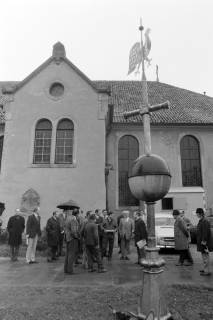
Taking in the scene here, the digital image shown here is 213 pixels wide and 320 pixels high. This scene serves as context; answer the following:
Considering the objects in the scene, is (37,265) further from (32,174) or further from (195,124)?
(195,124)

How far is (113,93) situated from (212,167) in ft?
36.1

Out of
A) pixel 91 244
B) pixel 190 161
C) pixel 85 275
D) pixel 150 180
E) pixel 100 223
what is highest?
pixel 190 161

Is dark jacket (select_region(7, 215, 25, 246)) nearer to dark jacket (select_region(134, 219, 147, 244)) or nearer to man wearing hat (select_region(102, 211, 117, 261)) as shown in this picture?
man wearing hat (select_region(102, 211, 117, 261))

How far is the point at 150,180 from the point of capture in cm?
475

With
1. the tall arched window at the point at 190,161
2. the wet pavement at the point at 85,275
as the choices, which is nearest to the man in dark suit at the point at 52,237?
the wet pavement at the point at 85,275

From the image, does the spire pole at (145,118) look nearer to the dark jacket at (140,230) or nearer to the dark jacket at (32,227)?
the dark jacket at (140,230)

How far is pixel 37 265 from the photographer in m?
9.84

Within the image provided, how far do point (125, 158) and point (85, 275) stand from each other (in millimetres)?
13645

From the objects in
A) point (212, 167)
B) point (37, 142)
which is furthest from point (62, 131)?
point (212, 167)

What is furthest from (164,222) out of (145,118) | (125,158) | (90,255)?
(145,118)

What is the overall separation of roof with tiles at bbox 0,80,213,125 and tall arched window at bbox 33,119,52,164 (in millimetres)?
2666

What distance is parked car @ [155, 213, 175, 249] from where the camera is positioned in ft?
41.4

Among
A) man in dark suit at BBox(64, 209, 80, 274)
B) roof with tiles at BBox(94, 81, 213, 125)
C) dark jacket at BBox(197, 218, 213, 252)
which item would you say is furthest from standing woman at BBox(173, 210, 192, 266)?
roof with tiles at BBox(94, 81, 213, 125)

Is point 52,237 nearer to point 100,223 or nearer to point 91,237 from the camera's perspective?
point 100,223
